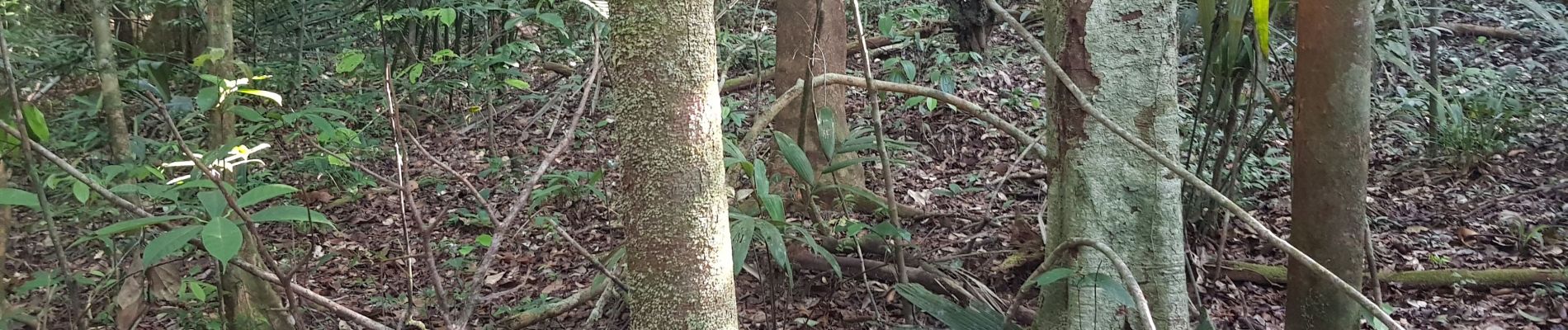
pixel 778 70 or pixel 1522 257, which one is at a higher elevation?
pixel 778 70

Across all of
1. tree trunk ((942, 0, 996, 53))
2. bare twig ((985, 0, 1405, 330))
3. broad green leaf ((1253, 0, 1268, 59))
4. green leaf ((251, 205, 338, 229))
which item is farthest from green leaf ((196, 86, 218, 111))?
tree trunk ((942, 0, 996, 53))

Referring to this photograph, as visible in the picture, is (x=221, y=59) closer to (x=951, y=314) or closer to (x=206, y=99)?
(x=206, y=99)

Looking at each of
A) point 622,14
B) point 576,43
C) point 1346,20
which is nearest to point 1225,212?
point 1346,20

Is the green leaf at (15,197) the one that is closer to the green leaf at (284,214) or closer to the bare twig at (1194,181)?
the green leaf at (284,214)

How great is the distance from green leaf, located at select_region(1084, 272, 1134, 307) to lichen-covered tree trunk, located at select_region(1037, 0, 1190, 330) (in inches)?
0.8

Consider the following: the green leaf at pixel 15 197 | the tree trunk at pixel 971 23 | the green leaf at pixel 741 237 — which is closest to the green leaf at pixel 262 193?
the green leaf at pixel 15 197

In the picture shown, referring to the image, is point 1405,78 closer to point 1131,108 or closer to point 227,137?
point 1131,108

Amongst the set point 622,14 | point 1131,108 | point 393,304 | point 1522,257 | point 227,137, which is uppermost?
point 622,14

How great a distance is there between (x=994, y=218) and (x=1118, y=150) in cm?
199

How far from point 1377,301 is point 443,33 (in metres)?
5.69

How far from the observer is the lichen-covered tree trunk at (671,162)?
4.91 ft

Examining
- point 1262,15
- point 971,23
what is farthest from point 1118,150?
point 971,23

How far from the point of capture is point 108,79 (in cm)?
303

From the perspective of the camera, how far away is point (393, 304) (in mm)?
4051
